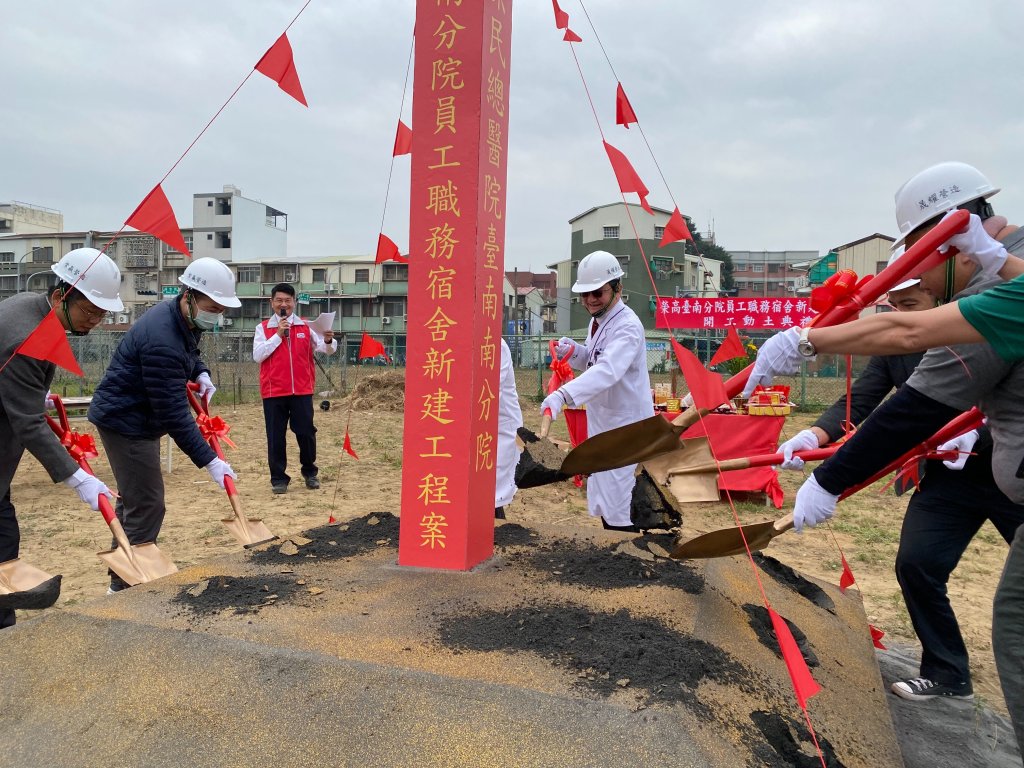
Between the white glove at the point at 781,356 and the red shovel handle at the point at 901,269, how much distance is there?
0.25 feet

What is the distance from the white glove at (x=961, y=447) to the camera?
275cm

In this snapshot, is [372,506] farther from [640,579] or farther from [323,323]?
[640,579]

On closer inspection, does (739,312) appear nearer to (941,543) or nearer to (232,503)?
(941,543)

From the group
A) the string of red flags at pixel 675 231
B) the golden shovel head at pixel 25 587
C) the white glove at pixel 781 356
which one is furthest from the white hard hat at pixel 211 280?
the white glove at pixel 781 356

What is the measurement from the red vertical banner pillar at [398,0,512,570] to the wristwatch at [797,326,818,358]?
59.5 inches

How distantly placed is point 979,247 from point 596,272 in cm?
228

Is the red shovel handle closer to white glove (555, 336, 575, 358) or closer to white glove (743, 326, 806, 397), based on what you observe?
white glove (743, 326, 806, 397)

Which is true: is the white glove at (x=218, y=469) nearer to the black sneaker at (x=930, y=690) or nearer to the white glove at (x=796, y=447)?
the white glove at (x=796, y=447)

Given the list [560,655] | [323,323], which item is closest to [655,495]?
[560,655]

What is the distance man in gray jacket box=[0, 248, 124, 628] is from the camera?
2785mm

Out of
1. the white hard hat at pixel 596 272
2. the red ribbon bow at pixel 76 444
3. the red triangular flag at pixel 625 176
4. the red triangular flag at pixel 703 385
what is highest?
the red triangular flag at pixel 625 176

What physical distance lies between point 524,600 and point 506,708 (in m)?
0.86

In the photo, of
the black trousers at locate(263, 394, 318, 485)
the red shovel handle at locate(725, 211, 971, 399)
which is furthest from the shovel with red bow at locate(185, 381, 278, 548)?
the red shovel handle at locate(725, 211, 971, 399)

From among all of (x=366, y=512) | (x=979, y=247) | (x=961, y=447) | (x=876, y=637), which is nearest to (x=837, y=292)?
(x=979, y=247)
